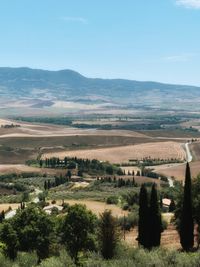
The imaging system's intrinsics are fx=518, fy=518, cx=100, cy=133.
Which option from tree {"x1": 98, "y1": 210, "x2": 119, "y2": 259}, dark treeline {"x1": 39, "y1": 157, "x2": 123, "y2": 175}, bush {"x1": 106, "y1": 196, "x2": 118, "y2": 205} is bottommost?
dark treeline {"x1": 39, "y1": 157, "x2": 123, "y2": 175}

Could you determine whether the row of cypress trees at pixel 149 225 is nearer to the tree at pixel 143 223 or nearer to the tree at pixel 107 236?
the tree at pixel 143 223

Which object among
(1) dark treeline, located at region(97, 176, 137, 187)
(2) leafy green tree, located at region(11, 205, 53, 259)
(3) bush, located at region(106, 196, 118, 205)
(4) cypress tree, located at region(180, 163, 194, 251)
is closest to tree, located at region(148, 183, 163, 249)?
(4) cypress tree, located at region(180, 163, 194, 251)

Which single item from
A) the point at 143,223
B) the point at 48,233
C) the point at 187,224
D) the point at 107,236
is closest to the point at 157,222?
the point at 143,223

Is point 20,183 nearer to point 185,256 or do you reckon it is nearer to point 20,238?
point 20,238

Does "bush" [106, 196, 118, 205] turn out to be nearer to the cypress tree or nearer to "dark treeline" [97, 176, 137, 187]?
"dark treeline" [97, 176, 137, 187]

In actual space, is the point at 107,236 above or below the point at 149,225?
above

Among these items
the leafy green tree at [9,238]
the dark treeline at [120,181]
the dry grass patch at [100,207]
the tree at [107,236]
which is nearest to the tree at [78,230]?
the leafy green tree at [9,238]

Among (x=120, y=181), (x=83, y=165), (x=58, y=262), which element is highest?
(x=58, y=262)

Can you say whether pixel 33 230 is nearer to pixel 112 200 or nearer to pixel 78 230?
pixel 78 230
